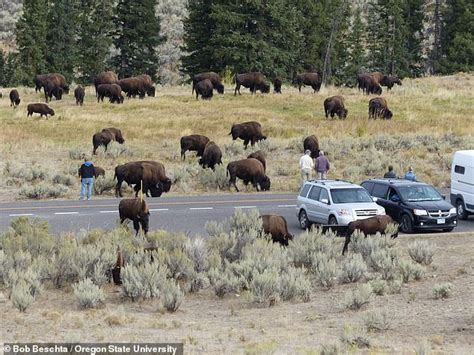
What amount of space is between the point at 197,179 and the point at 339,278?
1859cm

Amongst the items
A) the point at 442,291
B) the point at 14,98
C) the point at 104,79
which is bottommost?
the point at 442,291

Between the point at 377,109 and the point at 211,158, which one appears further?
the point at 377,109

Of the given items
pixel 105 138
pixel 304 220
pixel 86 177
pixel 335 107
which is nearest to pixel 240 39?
pixel 335 107

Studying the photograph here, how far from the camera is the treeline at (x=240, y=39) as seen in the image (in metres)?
74.2

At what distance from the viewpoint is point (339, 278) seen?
18469 mm

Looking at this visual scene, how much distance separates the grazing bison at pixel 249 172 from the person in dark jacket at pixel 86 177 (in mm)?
5089

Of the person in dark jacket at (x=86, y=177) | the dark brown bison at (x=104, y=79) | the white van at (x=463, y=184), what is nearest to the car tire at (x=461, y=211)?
the white van at (x=463, y=184)

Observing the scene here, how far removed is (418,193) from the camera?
1030 inches

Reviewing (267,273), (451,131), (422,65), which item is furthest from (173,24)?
(267,273)

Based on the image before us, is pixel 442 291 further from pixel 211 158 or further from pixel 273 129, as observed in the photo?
pixel 273 129

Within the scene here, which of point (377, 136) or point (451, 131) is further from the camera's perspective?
point (451, 131)

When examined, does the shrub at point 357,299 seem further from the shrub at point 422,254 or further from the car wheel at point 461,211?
the car wheel at point 461,211

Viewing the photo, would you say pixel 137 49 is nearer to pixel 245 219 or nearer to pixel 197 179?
pixel 197 179

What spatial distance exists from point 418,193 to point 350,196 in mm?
2214
